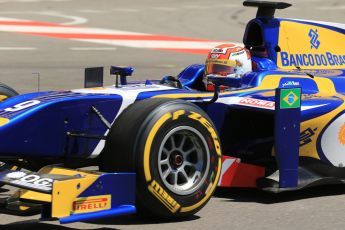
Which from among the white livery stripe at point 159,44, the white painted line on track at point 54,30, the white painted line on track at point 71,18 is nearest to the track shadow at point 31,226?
the white livery stripe at point 159,44

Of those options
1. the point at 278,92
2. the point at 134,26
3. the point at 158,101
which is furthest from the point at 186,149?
the point at 134,26

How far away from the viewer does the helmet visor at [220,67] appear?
7.63 metres

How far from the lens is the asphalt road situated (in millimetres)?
5898

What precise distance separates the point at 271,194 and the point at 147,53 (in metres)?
9.80


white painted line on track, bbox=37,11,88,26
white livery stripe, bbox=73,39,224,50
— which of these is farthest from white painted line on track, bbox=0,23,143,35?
white livery stripe, bbox=73,39,224,50

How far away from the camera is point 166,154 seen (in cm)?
581

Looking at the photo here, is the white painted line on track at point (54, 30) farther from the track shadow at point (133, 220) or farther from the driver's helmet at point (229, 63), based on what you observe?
the track shadow at point (133, 220)

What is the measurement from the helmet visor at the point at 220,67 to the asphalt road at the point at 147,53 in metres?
1.16

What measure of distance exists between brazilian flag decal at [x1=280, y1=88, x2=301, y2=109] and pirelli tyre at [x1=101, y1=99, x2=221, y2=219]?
621 millimetres

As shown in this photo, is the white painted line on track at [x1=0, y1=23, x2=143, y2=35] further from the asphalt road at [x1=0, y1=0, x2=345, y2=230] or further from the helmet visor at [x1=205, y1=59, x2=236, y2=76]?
the helmet visor at [x1=205, y1=59, x2=236, y2=76]

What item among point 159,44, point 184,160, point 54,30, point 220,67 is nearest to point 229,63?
point 220,67

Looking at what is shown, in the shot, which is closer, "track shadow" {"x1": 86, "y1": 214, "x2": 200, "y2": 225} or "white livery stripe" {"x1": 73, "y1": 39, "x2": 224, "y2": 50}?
"track shadow" {"x1": 86, "y1": 214, "x2": 200, "y2": 225}

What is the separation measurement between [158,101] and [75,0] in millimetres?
20856

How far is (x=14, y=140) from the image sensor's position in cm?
569
